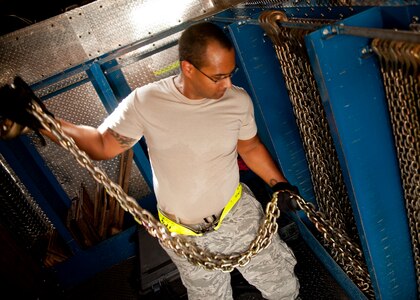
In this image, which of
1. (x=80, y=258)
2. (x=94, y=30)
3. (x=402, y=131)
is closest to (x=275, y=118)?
(x=402, y=131)

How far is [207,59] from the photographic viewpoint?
1879 millimetres

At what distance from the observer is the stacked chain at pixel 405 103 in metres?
1.15

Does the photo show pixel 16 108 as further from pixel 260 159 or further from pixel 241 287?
pixel 241 287

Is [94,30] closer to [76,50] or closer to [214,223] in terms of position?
[76,50]

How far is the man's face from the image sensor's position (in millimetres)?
1873

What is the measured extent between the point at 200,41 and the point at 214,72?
20cm

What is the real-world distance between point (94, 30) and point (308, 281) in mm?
3906

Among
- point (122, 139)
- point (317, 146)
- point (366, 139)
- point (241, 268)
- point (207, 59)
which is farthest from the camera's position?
point (241, 268)

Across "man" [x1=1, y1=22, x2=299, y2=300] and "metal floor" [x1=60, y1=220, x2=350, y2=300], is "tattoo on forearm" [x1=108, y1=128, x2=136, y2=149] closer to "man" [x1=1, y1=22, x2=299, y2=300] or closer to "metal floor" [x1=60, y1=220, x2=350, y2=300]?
"man" [x1=1, y1=22, x2=299, y2=300]

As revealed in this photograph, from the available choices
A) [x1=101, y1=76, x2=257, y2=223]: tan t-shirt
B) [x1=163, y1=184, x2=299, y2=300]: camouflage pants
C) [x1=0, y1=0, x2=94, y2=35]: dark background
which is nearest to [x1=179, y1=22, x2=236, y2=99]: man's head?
[x1=101, y1=76, x2=257, y2=223]: tan t-shirt

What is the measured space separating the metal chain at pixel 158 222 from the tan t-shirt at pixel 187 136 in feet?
1.09

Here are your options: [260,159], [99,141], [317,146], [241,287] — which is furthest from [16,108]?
[241,287]

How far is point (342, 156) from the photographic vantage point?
1.65m

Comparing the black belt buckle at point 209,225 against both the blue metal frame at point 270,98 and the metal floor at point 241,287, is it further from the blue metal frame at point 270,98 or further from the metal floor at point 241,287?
the metal floor at point 241,287
